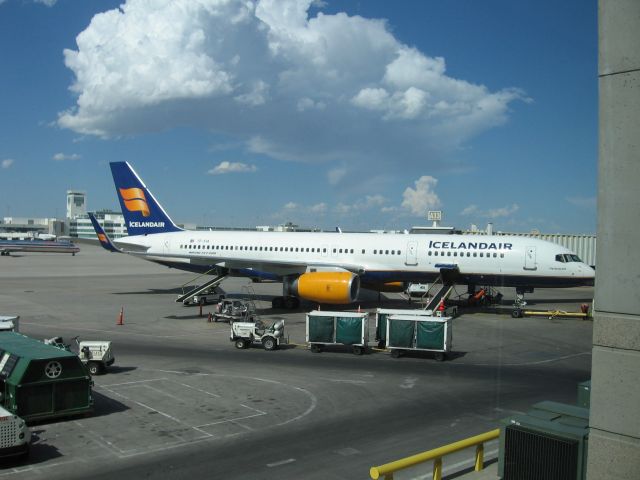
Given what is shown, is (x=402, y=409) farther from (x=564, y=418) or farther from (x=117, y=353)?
(x=117, y=353)

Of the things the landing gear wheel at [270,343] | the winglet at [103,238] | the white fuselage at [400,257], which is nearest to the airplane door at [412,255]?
the white fuselage at [400,257]

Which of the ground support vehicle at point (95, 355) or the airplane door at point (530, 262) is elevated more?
the airplane door at point (530, 262)

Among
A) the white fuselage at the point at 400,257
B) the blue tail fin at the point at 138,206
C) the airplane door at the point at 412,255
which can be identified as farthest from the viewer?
the blue tail fin at the point at 138,206

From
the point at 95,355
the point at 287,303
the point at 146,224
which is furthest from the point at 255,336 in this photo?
the point at 146,224

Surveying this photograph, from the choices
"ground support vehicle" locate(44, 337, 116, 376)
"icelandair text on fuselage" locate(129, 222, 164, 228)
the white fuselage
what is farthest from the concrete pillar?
"icelandair text on fuselage" locate(129, 222, 164, 228)

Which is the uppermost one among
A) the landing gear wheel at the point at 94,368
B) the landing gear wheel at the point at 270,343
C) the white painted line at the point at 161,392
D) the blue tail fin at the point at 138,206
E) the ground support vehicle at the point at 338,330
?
the blue tail fin at the point at 138,206

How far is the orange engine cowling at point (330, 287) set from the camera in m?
32.0

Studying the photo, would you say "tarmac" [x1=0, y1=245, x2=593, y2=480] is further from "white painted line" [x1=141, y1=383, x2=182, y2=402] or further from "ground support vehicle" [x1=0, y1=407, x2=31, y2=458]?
"ground support vehicle" [x1=0, y1=407, x2=31, y2=458]

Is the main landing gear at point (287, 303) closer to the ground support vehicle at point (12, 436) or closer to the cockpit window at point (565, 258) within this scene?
the cockpit window at point (565, 258)

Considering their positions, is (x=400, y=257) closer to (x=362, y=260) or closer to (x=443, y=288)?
(x=362, y=260)

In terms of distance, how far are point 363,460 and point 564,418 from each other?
4.56m

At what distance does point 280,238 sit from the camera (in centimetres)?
4012

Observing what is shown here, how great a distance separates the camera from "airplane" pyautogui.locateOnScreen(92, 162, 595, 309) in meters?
33.9

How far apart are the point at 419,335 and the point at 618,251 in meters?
17.0
